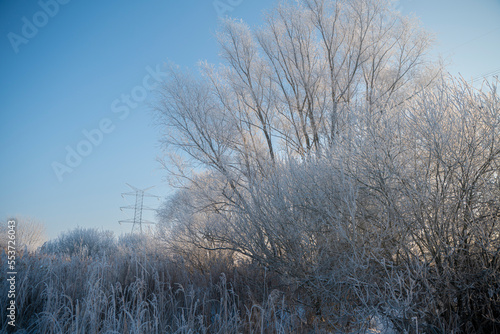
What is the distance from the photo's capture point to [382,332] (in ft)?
10.0

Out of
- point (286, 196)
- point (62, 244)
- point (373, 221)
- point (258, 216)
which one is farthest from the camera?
point (62, 244)

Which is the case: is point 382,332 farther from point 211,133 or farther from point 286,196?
point 211,133

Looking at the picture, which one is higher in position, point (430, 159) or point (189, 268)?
point (430, 159)

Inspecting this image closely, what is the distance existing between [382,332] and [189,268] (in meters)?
3.83

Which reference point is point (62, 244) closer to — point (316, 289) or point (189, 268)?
point (189, 268)

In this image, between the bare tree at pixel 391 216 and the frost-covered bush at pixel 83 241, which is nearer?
the bare tree at pixel 391 216

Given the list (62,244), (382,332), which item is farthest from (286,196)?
(62,244)

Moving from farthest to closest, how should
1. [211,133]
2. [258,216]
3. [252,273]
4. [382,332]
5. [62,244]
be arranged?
[62,244], [211,133], [252,273], [258,216], [382,332]

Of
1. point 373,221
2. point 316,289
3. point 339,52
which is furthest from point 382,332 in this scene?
point 339,52

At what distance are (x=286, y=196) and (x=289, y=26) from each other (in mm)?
6707

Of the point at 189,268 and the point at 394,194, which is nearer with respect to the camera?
the point at 394,194

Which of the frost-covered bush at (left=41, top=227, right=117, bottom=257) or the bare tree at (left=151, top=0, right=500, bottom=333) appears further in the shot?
the frost-covered bush at (left=41, top=227, right=117, bottom=257)

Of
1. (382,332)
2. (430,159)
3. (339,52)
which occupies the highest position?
(339,52)

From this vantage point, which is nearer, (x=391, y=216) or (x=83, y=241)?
(x=391, y=216)
